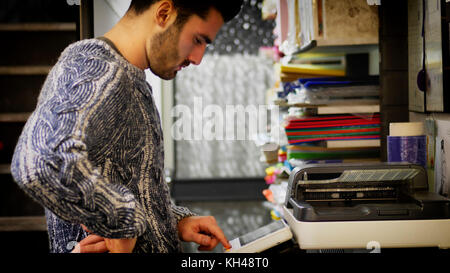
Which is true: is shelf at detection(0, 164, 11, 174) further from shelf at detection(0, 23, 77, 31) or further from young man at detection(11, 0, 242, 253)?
young man at detection(11, 0, 242, 253)

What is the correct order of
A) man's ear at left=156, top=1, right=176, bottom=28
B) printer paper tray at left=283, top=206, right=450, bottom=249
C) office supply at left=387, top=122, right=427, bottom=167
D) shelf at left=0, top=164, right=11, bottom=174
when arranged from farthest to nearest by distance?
shelf at left=0, top=164, right=11, bottom=174 → office supply at left=387, top=122, right=427, bottom=167 → printer paper tray at left=283, top=206, right=450, bottom=249 → man's ear at left=156, top=1, right=176, bottom=28

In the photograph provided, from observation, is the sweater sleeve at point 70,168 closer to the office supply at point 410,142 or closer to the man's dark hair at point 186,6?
the man's dark hair at point 186,6

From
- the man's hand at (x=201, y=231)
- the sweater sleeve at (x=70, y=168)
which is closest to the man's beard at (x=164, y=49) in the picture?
the sweater sleeve at (x=70, y=168)

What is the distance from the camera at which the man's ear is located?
986 mm

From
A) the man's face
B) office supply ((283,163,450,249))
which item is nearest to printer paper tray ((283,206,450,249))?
office supply ((283,163,450,249))

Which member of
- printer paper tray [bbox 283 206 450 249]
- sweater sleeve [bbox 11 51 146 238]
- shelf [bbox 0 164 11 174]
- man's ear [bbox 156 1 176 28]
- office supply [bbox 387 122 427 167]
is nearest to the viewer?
sweater sleeve [bbox 11 51 146 238]

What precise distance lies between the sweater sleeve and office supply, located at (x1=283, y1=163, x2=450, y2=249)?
49cm

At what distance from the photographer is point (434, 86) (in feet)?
4.72

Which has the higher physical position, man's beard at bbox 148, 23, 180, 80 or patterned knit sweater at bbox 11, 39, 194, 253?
man's beard at bbox 148, 23, 180, 80

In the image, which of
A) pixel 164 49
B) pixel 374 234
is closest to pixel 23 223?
pixel 164 49

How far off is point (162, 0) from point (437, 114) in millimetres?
1022

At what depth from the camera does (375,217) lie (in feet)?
3.67

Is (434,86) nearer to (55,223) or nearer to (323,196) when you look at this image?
(323,196)
